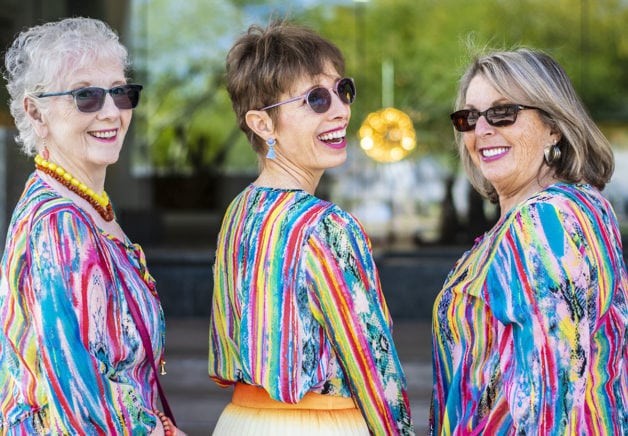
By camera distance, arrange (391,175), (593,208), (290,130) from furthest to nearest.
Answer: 1. (391,175)
2. (290,130)
3. (593,208)

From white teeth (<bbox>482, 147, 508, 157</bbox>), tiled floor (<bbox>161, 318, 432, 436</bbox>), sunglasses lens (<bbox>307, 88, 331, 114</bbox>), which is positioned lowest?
tiled floor (<bbox>161, 318, 432, 436</bbox>)

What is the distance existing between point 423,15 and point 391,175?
2.23 m

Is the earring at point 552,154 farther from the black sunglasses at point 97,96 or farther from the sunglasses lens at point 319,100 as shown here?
the black sunglasses at point 97,96

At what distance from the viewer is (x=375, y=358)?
2381 millimetres

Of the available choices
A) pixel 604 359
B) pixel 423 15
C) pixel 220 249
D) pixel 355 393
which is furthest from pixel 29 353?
pixel 423 15

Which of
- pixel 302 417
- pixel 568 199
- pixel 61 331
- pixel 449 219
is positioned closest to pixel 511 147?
pixel 568 199

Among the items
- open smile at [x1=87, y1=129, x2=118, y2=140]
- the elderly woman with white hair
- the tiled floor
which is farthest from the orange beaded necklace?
the tiled floor

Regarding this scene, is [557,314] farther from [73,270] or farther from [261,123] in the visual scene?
[73,270]

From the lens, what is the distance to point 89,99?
2361mm

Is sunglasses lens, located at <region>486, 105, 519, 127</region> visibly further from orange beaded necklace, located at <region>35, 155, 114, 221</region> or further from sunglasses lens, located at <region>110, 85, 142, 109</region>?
orange beaded necklace, located at <region>35, 155, 114, 221</region>

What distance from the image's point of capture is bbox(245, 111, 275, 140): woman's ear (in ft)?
8.19

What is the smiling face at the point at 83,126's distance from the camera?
2.35 metres

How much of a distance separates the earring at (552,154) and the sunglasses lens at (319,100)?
58 centimetres

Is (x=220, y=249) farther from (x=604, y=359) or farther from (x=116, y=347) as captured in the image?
(x=604, y=359)
